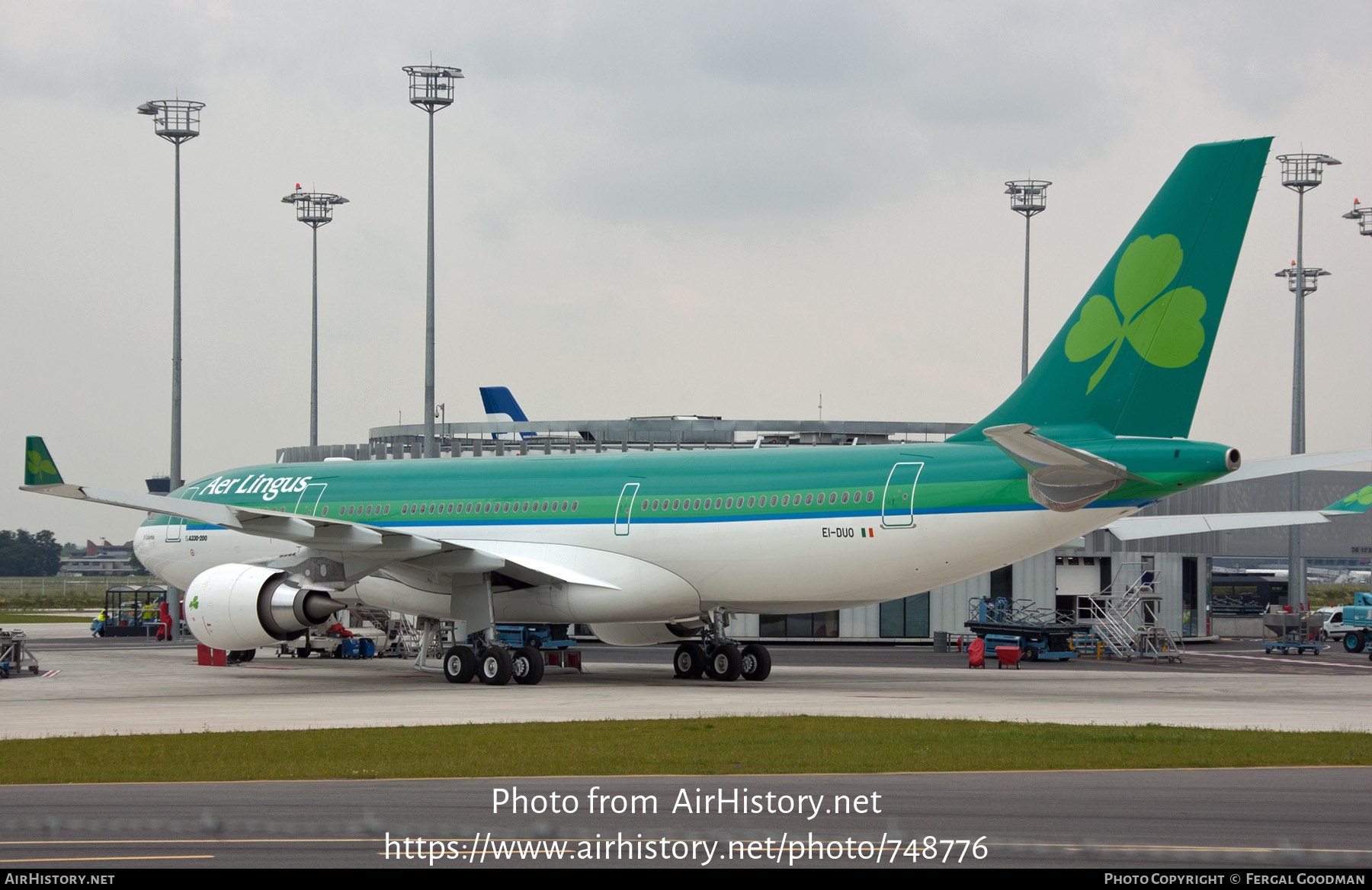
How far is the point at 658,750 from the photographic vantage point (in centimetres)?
1440

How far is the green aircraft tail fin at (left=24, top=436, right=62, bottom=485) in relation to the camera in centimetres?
2177

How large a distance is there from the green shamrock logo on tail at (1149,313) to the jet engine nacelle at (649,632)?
9.90 metres

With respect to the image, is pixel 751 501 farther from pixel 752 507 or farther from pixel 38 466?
pixel 38 466

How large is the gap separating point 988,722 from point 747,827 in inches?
325

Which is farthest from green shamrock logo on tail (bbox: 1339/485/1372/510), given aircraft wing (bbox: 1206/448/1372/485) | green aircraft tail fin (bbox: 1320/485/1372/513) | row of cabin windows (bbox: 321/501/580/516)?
row of cabin windows (bbox: 321/501/580/516)

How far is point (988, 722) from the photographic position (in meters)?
17.2

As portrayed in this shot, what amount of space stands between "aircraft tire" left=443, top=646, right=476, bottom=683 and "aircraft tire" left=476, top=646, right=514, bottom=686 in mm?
138

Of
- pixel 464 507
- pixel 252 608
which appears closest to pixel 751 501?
pixel 464 507

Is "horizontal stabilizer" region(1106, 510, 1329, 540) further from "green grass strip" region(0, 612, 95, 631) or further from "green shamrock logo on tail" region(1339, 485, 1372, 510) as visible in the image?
"green grass strip" region(0, 612, 95, 631)

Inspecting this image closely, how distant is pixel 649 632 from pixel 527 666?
3.33 m

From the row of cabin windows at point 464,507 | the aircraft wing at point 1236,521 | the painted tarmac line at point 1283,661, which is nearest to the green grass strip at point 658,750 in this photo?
the row of cabin windows at point 464,507

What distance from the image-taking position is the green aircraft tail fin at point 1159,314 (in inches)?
807

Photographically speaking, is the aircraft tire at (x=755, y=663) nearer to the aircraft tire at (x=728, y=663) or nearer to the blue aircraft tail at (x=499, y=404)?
the aircraft tire at (x=728, y=663)

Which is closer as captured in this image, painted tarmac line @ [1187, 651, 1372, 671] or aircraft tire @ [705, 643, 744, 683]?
aircraft tire @ [705, 643, 744, 683]
